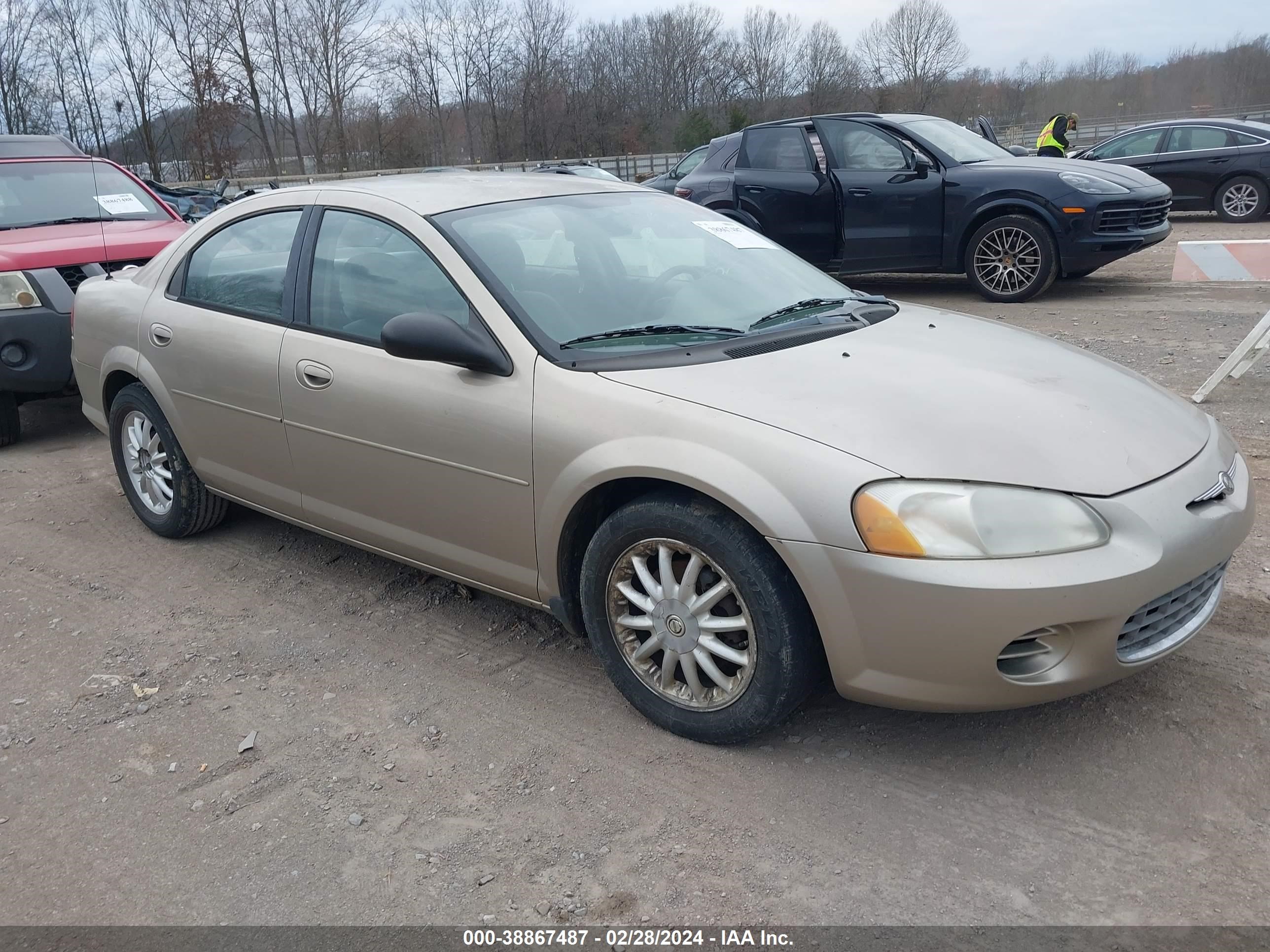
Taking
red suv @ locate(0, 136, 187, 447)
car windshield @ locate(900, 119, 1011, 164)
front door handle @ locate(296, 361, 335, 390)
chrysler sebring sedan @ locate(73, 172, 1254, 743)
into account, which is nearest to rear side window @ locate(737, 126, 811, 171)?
car windshield @ locate(900, 119, 1011, 164)

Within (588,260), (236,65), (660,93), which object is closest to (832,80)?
(660,93)

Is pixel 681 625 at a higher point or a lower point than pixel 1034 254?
lower

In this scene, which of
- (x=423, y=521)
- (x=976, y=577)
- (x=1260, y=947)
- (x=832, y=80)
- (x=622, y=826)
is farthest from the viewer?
(x=832, y=80)

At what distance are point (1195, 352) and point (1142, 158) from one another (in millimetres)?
8383

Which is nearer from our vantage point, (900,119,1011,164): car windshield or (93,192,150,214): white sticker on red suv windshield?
(93,192,150,214): white sticker on red suv windshield

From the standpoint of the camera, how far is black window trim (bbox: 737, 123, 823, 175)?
9906 millimetres

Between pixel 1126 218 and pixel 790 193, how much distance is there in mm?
2989

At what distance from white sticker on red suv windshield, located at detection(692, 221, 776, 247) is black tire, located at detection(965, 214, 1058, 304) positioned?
571cm

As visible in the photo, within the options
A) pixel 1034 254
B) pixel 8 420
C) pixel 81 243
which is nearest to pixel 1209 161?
pixel 1034 254

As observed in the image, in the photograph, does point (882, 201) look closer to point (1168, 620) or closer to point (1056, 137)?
point (1056, 137)

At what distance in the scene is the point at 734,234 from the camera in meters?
4.00

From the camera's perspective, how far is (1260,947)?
208cm

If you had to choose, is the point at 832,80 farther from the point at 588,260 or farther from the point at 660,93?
the point at 588,260

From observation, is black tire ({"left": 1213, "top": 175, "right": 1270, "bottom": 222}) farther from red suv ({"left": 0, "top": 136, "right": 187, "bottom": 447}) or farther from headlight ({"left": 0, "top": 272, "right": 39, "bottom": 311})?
headlight ({"left": 0, "top": 272, "right": 39, "bottom": 311})
